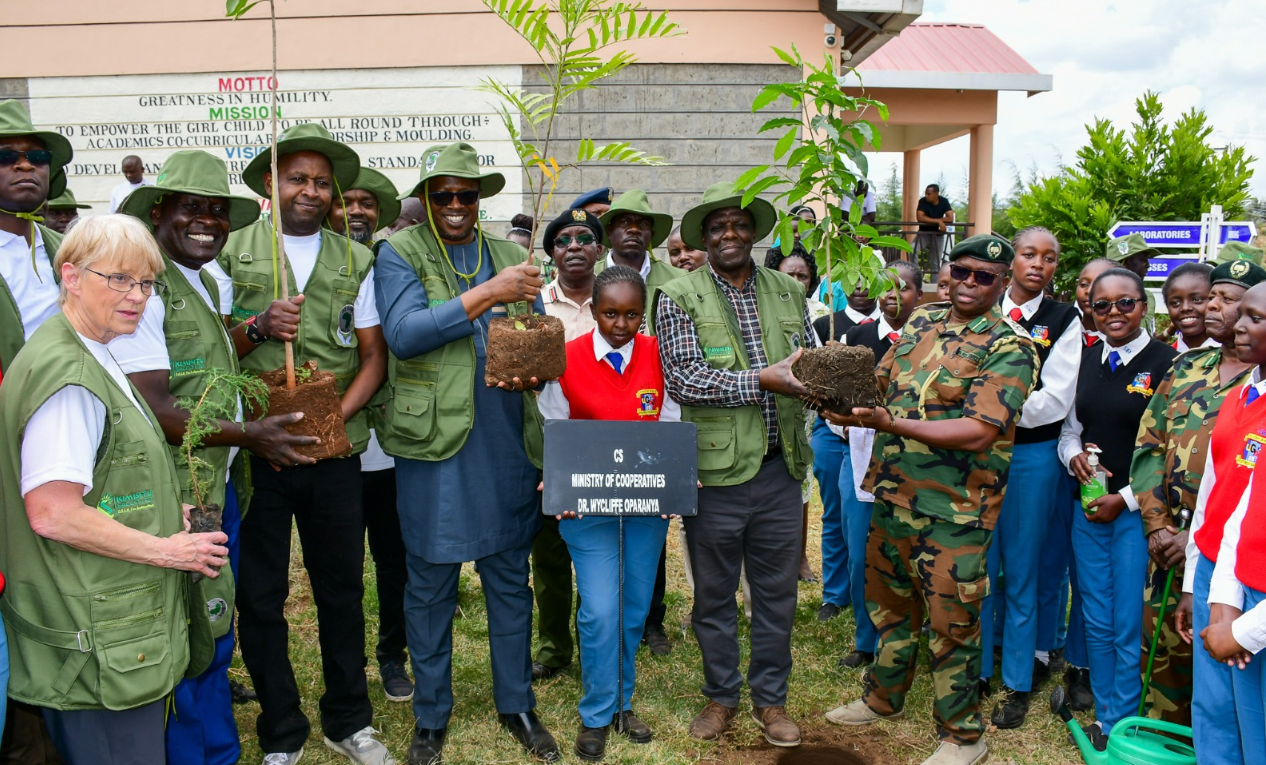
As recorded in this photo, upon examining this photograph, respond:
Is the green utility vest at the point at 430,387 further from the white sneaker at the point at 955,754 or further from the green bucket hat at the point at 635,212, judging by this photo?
the white sneaker at the point at 955,754

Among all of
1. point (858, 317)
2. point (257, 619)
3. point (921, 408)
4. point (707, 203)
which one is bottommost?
point (257, 619)

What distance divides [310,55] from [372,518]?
7205 mm

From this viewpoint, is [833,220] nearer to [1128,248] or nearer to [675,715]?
[675,715]

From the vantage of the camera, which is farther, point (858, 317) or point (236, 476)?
point (858, 317)

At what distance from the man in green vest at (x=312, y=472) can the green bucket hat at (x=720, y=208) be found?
59.5 inches

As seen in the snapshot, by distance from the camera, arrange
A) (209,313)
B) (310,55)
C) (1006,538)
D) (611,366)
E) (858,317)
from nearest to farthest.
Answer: (209,313) → (611,366) → (1006,538) → (858,317) → (310,55)

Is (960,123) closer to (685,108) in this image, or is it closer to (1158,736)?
(685,108)

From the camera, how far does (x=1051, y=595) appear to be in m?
4.73

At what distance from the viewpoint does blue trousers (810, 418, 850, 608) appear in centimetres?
568

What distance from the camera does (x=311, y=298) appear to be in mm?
3811

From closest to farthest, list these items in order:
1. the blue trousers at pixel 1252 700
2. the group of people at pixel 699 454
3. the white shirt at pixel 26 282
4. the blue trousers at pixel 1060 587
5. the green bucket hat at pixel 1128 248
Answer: the blue trousers at pixel 1252 700
the white shirt at pixel 26 282
the group of people at pixel 699 454
the blue trousers at pixel 1060 587
the green bucket hat at pixel 1128 248

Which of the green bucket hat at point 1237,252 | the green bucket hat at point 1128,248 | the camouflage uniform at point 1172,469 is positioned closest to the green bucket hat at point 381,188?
the camouflage uniform at point 1172,469

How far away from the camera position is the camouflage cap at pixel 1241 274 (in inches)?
150

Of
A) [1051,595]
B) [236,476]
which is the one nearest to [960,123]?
[1051,595]
